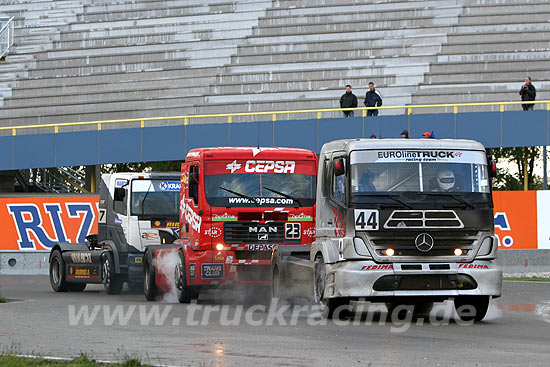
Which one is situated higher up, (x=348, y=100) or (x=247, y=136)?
(x=348, y=100)

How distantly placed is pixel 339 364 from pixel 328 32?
114 feet

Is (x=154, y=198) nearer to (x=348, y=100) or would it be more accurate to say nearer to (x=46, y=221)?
(x=46, y=221)

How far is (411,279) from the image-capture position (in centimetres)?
1448

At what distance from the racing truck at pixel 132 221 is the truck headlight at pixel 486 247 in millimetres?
8324

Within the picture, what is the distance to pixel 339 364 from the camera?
1018 centimetres

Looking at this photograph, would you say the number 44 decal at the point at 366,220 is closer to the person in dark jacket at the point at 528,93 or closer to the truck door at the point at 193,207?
the truck door at the point at 193,207

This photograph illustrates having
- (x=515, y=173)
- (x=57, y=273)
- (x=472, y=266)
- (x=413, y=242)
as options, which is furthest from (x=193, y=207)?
(x=515, y=173)

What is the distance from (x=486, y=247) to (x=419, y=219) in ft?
3.44

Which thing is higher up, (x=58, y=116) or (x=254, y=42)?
(x=254, y=42)

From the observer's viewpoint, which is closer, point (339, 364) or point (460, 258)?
point (339, 364)

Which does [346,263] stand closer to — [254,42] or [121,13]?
[254,42]

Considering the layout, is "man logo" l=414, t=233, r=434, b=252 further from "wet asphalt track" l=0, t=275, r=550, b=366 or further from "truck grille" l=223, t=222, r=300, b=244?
"truck grille" l=223, t=222, r=300, b=244

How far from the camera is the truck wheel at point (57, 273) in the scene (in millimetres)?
A: 24328

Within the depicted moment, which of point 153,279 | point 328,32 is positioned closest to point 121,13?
point 328,32
